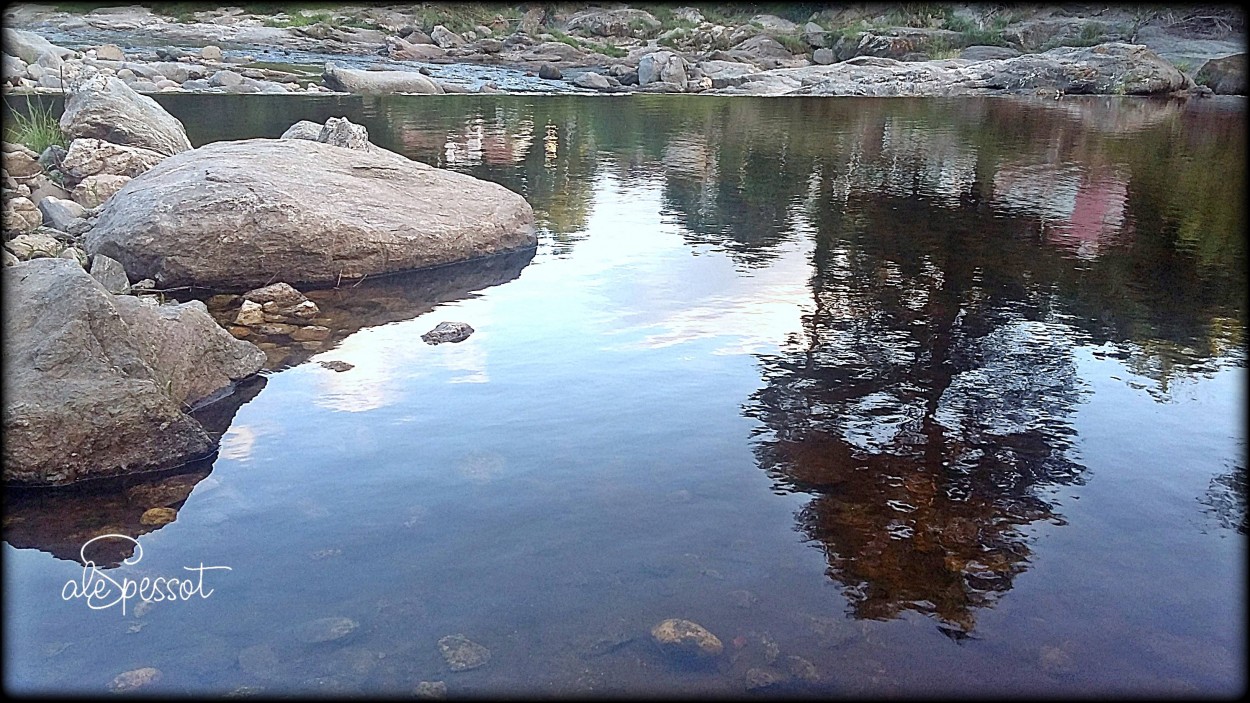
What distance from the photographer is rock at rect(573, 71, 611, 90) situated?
3353 cm

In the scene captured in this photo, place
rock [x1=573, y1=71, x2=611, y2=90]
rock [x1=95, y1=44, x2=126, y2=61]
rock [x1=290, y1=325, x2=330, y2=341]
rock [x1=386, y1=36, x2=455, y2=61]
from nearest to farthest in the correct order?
rock [x1=290, y1=325, x2=330, y2=341], rock [x1=95, y1=44, x2=126, y2=61], rock [x1=573, y1=71, x2=611, y2=90], rock [x1=386, y1=36, x2=455, y2=61]

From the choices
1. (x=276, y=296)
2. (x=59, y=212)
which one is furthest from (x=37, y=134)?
(x=276, y=296)

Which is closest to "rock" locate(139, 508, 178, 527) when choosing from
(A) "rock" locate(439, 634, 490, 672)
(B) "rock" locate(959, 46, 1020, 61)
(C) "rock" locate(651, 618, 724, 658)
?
(A) "rock" locate(439, 634, 490, 672)

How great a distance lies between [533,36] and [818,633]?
4758cm

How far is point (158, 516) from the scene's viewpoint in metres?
4.26

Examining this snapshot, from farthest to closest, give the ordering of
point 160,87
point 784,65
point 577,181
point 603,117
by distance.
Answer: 1. point 784,65
2. point 160,87
3. point 603,117
4. point 577,181

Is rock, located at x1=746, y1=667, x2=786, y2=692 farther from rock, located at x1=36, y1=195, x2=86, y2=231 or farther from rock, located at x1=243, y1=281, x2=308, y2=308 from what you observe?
rock, located at x1=36, y1=195, x2=86, y2=231

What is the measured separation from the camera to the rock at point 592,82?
3353cm

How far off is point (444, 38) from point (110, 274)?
135 ft

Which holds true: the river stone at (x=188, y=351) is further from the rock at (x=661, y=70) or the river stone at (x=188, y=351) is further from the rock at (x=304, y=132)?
the rock at (x=661, y=70)

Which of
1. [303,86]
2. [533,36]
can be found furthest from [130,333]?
[533,36]

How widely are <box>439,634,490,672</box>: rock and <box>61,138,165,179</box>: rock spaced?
8.97 m

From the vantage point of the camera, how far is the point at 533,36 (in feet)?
157

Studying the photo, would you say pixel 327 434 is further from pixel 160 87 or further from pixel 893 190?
pixel 160 87
